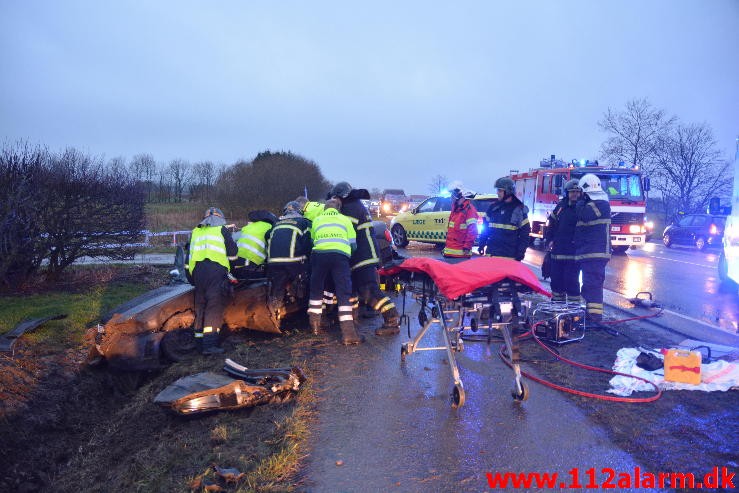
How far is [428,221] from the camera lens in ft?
51.3

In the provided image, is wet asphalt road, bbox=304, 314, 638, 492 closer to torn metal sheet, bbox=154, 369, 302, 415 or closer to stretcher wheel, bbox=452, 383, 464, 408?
stretcher wheel, bbox=452, 383, 464, 408

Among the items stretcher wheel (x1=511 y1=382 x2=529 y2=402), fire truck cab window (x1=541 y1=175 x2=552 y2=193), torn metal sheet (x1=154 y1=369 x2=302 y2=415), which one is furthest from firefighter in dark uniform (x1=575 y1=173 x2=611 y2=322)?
fire truck cab window (x1=541 y1=175 x2=552 y2=193)

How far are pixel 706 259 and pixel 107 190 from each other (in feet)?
53.9

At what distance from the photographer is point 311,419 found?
370 centimetres

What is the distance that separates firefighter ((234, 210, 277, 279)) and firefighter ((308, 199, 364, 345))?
3.39 feet

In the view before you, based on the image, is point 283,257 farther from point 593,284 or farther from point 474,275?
point 593,284

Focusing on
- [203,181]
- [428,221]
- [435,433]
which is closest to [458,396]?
A: [435,433]

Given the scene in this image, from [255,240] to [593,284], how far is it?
4336 mm

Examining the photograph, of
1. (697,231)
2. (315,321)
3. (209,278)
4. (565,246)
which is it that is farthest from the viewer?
(697,231)

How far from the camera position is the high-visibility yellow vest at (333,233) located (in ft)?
18.7

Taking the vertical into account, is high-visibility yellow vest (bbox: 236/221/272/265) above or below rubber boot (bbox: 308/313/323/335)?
above

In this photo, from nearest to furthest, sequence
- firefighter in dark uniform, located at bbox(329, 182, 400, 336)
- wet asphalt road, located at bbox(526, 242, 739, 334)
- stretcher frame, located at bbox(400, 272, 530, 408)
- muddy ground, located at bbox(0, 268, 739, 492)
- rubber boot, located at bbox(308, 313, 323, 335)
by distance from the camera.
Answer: muddy ground, located at bbox(0, 268, 739, 492) < stretcher frame, located at bbox(400, 272, 530, 408) < rubber boot, located at bbox(308, 313, 323, 335) < firefighter in dark uniform, located at bbox(329, 182, 400, 336) < wet asphalt road, located at bbox(526, 242, 739, 334)

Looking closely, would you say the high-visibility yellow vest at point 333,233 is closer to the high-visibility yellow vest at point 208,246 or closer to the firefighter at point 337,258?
the firefighter at point 337,258

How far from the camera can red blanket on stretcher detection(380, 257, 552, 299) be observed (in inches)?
149
